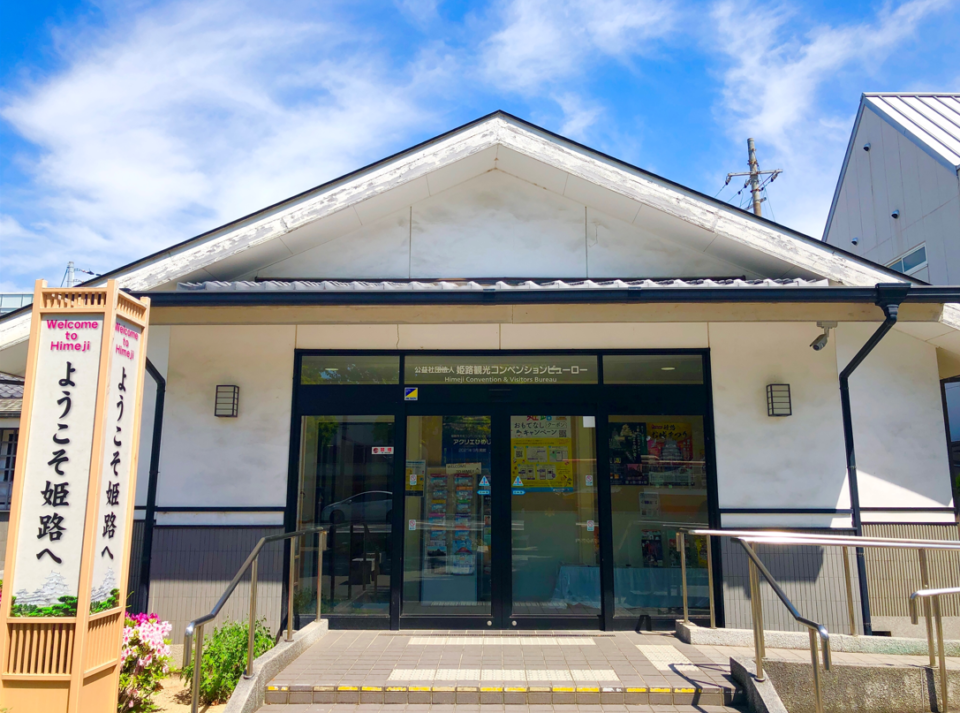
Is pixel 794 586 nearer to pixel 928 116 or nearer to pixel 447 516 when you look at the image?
pixel 447 516

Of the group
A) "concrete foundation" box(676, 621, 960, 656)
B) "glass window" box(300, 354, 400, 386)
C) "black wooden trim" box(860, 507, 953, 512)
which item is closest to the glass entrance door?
"glass window" box(300, 354, 400, 386)

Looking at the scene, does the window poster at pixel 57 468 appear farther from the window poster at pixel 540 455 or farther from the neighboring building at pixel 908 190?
the neighboring building at pixel 908 190

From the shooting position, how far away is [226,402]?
7043 mm

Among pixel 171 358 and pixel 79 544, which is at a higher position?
pixel 171 358

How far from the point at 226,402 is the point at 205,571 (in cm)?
167

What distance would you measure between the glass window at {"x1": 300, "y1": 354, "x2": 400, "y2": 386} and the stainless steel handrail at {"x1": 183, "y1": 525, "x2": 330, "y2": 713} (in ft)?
5.02

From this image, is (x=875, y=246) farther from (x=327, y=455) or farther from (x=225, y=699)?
(x=225, y=699)

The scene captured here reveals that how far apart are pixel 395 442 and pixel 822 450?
4310 millimetres

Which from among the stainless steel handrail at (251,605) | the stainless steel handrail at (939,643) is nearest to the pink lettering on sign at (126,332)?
the stainless steel handrail at (251,605)

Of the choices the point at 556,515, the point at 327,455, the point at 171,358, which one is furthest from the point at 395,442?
the point at 171,358

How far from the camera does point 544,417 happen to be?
Answer: 7.21 metres

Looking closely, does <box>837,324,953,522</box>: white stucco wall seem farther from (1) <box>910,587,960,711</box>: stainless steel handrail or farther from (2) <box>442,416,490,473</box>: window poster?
(2) <box>442,416,490,473</box>: window poster

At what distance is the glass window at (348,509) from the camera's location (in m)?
6.96

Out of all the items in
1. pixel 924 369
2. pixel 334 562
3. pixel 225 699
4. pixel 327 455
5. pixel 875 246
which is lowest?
pixel 225 699
